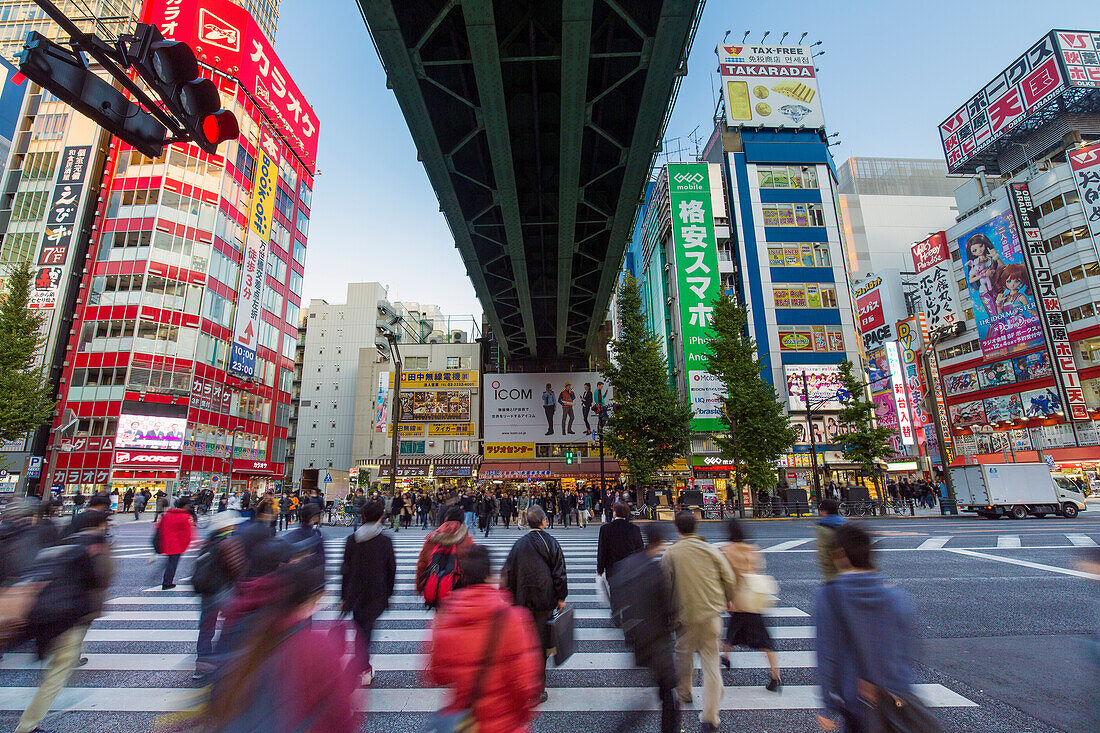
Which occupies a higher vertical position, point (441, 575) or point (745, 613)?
point (441, 575)

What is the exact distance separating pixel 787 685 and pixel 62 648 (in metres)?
6.20

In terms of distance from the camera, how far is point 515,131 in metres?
14.9

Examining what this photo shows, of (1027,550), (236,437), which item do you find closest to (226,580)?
(1027,550)

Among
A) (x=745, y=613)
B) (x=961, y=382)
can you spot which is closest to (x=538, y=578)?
(x=745, y=613)

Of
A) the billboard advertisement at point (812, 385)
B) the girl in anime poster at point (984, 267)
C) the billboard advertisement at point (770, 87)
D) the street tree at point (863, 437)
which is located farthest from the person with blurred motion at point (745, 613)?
the girl in anime poster at point (984, 267)

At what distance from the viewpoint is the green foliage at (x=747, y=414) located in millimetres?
26500

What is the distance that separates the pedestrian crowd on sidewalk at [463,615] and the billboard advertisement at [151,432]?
35522mm

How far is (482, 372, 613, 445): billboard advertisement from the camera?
33031 millimetres

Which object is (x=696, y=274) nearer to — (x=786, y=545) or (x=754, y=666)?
(x=786, y=545)

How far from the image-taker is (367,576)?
4.70m

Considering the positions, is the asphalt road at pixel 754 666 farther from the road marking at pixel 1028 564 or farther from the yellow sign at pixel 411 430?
the yellow sign at pixel 411 430

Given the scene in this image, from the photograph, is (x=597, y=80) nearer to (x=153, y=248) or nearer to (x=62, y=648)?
(x=62, y=648)

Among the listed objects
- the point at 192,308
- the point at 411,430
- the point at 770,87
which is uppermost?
the point at 770,87

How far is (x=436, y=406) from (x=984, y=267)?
2104 inches
